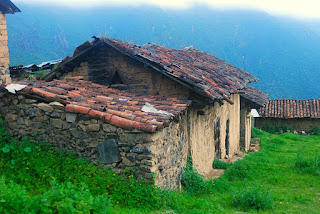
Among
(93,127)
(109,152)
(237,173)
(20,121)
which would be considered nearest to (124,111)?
(93,127)

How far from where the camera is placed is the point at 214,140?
33.7 feet

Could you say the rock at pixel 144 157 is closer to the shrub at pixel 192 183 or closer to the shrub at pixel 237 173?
the shrub at pixel 192 183

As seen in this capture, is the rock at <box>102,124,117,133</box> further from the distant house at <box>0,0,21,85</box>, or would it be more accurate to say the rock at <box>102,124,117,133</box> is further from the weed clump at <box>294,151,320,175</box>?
the weed clump at <box>294,151,320,175</box>

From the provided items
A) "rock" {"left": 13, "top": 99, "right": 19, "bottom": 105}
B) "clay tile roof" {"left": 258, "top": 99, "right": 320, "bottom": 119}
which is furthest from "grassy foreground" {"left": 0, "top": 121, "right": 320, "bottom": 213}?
"clay tile roof" {"left": 258, "top": 99, "right": 320, "bottom": 119}

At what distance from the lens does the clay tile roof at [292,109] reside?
2098 cm

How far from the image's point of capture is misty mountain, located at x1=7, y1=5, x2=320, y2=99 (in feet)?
104

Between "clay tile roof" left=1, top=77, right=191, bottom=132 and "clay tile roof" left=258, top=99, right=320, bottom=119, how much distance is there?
1697 centimetres

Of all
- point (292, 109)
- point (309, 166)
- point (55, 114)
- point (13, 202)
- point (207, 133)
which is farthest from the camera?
point (292, 109)

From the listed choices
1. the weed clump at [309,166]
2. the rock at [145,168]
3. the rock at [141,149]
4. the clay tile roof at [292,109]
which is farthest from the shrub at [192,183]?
the clay tile roof at [292,109]

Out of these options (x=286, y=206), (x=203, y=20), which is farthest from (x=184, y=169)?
(x=203, y=20)

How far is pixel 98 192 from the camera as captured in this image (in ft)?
16.1

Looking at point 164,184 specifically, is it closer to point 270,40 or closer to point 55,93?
point 55,93

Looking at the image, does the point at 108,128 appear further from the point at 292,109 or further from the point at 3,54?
the point at 292,109

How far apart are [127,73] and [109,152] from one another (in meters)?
3.09
